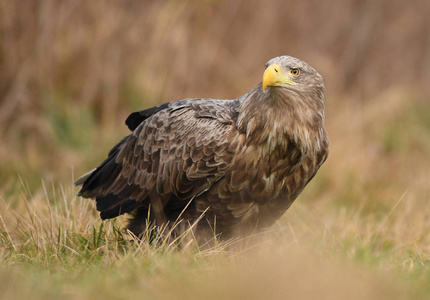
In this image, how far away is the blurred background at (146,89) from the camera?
307 inches

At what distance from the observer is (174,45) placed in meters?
9.12

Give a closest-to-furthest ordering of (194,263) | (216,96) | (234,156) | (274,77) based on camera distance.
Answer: (194,263), (274,77), (234,156), (216,96)

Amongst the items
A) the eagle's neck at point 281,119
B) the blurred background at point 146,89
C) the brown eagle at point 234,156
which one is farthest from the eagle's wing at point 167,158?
the blurred background at point 146,89

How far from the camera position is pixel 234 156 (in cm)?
448

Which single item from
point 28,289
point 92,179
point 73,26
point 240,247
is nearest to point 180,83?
point 73,26

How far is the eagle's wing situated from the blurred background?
5.34ft

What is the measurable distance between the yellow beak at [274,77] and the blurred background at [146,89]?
2642 mm

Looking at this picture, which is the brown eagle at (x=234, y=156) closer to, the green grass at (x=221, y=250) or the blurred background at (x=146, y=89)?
the green grass at (x=221, y=250)

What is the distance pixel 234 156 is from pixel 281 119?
38 cm

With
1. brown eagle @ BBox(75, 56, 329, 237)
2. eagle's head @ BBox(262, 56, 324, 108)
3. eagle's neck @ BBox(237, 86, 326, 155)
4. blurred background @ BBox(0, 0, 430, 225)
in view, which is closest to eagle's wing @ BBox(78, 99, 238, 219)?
brown eagle @ BBox(75, 56, 329, 237)

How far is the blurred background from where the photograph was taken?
25.6ft

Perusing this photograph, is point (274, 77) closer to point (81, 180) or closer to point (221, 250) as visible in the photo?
point (221, 250)

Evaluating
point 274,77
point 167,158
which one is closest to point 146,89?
point 167,158

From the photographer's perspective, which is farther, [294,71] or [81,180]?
[81,180]
